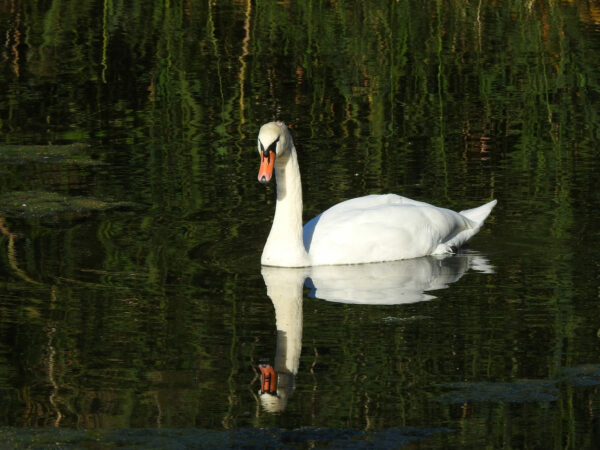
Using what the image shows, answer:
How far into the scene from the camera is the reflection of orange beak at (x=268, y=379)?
7008mm

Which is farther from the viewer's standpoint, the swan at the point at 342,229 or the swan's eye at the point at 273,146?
the swan at the point at 342,229

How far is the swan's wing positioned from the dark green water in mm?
184

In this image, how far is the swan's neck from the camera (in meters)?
9.47

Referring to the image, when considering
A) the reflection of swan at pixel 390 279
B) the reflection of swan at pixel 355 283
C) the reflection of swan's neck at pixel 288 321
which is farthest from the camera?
the reflection of swan at pixel 390 279

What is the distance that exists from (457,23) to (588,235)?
8.87m

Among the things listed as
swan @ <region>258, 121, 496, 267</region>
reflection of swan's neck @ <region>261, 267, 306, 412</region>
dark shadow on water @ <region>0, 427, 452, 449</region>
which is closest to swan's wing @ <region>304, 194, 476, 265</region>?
swan @ <region>258, 121, 496, 267</region>

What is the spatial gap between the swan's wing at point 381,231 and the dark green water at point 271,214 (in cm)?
18

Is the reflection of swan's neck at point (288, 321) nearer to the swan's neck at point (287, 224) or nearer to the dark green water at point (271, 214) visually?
the dark green water at point (271, 214)

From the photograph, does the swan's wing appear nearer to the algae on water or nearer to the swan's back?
the swan's back

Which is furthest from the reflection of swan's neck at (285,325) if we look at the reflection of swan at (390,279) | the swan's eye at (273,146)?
the swan's eye at (273,146)

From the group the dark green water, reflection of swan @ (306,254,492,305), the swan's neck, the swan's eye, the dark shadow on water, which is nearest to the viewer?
the dark shadow on water

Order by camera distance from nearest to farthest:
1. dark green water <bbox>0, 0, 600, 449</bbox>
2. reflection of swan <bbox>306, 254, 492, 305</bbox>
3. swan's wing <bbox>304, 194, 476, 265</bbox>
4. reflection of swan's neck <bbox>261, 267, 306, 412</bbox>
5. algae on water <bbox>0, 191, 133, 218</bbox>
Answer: dark green water <bbox>0, 0, 600, 449</bbox>, reflection of swan's neck <bbox>261, 267, 306, 412</bbox>, reflection of swan <bbox>306, 254, 492, 305</bbox>, swan's wing <bbox>304, 194, 476, 265</bbox>, algae on water <bbox>0, 191, 133, 218</bbox>

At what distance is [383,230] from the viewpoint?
9.68 m

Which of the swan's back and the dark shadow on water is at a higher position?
the swan's back
